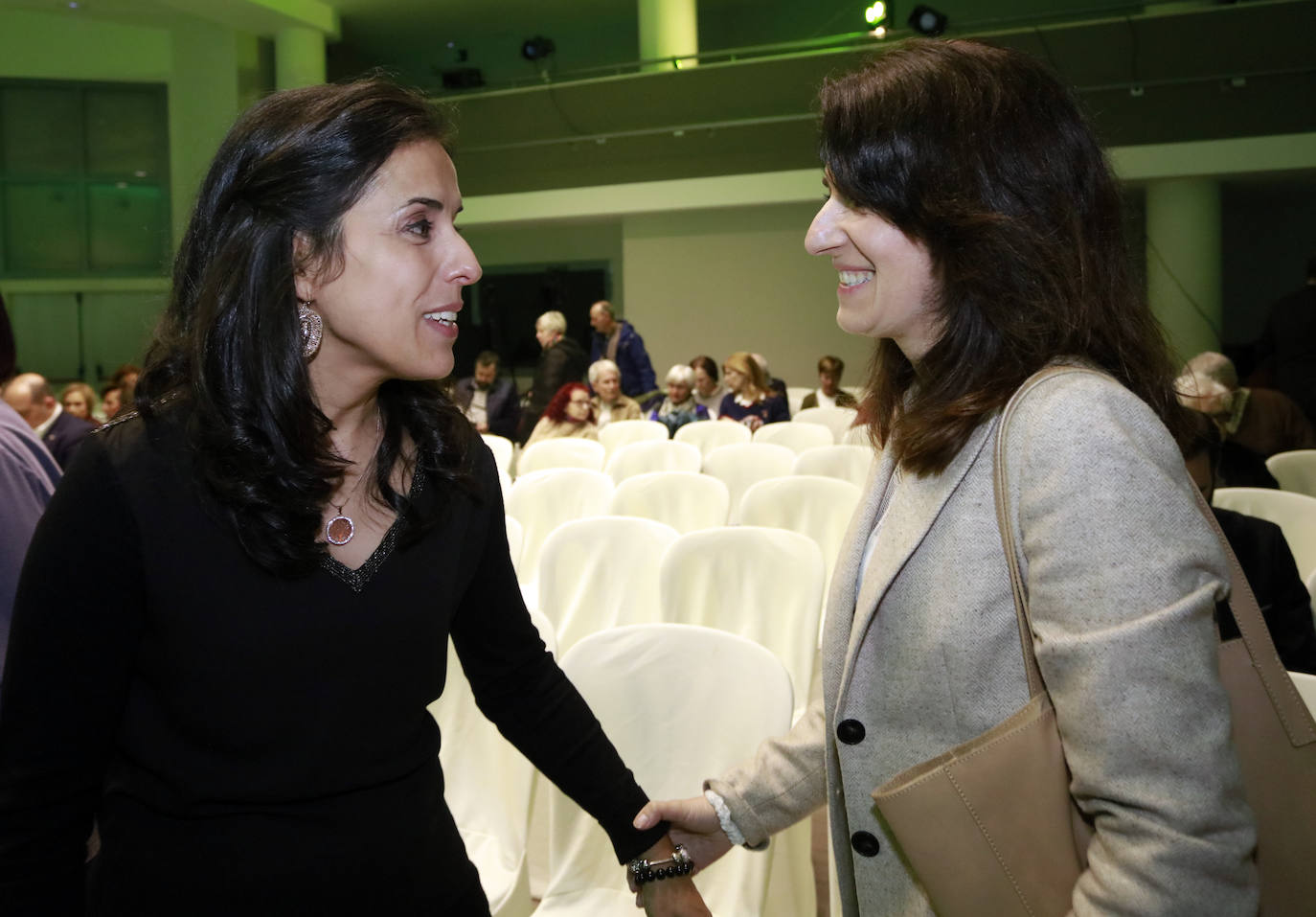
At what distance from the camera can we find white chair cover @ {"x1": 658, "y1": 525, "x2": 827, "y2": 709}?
323 centimetres

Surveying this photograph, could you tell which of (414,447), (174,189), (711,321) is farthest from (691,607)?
(174,189)

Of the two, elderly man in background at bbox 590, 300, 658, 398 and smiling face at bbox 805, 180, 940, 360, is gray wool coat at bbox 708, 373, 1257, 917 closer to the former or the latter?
smiling face at bbox 805, 180, 940, 360

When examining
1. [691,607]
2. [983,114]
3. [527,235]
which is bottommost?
[691,607]

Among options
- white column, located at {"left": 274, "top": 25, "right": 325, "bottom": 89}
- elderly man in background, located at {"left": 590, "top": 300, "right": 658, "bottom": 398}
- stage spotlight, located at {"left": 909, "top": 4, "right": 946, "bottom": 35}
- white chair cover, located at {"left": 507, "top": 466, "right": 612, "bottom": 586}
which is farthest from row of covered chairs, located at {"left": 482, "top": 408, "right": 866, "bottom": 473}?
white column, located at {"left": 274, "top": 25, "right": 325, "bottom": 89}

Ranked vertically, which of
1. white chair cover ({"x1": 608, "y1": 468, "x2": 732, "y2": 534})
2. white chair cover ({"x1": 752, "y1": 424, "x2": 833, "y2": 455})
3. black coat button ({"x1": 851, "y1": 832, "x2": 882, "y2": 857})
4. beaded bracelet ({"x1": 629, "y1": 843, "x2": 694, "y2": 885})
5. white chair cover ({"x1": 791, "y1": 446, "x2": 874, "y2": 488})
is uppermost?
white chair cover ({"x1": 752, "y1": 424, "x2": 833, "y2": 455})

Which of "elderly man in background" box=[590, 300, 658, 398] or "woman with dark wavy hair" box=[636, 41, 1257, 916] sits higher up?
"elderly man in background" box=[590, 300, 658, 398]

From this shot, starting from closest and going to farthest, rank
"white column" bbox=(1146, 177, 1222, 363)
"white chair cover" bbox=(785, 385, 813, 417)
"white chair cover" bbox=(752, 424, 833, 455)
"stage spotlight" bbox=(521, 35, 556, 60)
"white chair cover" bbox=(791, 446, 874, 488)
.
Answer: "white chair cover" bbox=(791, 446, 874, 488) → "white chair cover" bbox=(752, 424, 833, 455) → "white column" bbox=(1146, 177, 1222, 363) → "white chair cover" bbox=(785, 385, 813, 417) → "stage spotlight" bbox=(521, 35, 556, 60)

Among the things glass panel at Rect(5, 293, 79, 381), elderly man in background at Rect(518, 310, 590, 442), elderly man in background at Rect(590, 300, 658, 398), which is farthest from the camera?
glass panel at Rect(5, 293, 79, 381)

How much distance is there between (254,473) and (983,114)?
89 cm

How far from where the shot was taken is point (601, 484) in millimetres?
5055

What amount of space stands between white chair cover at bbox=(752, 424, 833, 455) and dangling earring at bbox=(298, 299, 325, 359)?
5905 millimetres

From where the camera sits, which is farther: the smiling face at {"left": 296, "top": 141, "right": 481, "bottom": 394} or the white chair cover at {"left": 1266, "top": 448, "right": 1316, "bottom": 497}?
the white chair cover at {"left": 1266, "top": 448, "right": 1316, "bottom": 497}

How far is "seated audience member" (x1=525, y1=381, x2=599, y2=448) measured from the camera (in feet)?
25.0

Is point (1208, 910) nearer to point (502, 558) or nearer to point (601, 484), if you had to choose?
point (502, 558)
